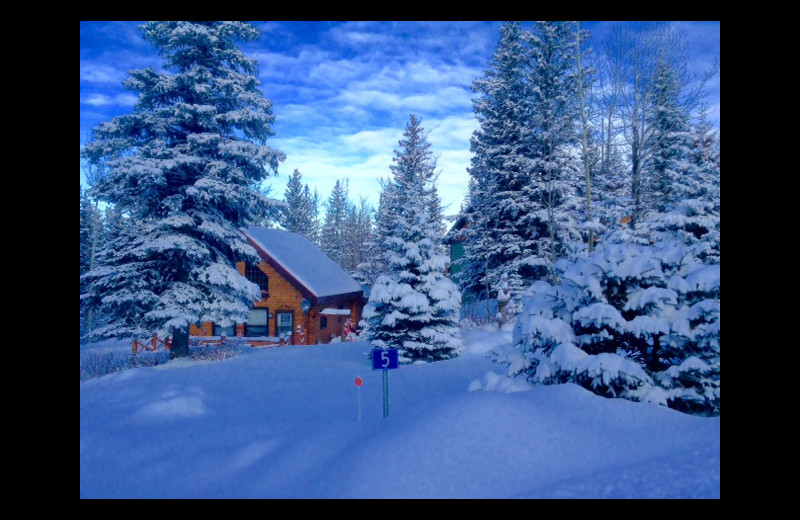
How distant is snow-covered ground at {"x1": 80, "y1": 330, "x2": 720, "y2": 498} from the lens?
12.4 ft

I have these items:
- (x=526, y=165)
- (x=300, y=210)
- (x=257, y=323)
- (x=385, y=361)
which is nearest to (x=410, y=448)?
(x=385, y=361)

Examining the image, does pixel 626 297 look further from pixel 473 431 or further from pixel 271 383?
pixel 271 383

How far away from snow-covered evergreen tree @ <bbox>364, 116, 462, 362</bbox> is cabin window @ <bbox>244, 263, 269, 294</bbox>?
35.4 ft

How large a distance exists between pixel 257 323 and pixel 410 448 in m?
21.2

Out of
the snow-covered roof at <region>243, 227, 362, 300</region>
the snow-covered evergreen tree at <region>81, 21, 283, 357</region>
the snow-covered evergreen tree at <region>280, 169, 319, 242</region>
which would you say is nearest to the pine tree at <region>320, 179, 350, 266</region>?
the snow-covered evergreen tree at <region>280, 169, 319, 242</region>

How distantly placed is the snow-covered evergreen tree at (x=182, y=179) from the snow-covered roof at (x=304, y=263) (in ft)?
26.0

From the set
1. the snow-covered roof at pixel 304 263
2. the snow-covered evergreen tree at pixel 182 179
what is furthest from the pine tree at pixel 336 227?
the snow-covered evergreen tree at pixel 182 179

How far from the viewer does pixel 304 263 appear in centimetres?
2619

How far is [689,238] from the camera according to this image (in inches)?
526

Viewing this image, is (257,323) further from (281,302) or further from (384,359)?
(384,359)

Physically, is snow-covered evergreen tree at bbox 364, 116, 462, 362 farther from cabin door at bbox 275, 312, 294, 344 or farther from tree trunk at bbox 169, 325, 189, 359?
cabin door at bbox 275, 312, 294, 344

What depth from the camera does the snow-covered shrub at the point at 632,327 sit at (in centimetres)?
552
